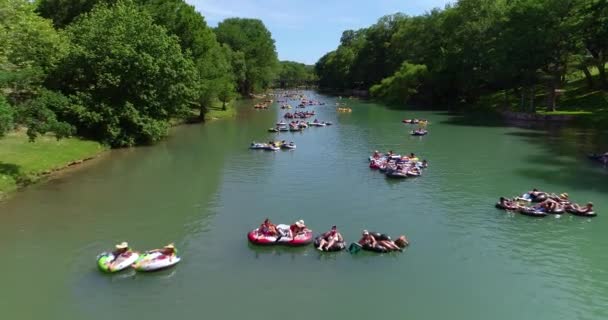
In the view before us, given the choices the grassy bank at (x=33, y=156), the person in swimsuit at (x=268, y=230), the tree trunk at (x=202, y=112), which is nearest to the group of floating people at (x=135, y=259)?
the person in swimsuit at (x=268, y=230)

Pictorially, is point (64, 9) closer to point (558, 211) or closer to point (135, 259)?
point (135, 259)

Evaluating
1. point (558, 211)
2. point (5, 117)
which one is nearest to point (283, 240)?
point (558, 211)

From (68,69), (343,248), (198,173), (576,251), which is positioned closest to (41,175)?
(198,173)

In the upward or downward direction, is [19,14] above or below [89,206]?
above

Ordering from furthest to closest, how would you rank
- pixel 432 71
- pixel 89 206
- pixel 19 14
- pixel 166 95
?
1. pixel 432 71
2. pixel 166 95
3. pixel 19 14
4. pixel 89 206

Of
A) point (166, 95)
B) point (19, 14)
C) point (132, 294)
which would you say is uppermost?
point (19, 14)

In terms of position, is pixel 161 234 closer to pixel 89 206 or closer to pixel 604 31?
pixel 89 206
